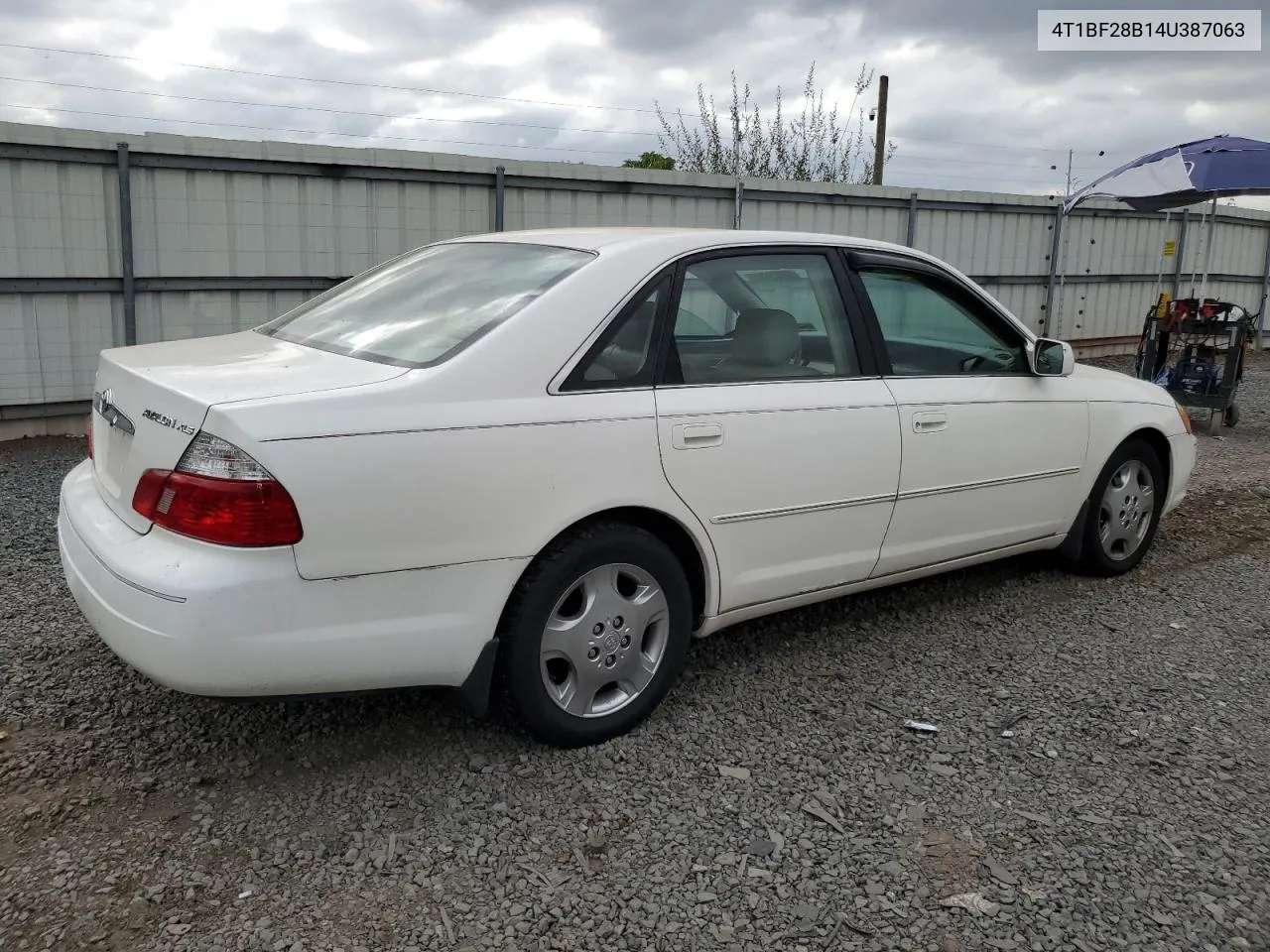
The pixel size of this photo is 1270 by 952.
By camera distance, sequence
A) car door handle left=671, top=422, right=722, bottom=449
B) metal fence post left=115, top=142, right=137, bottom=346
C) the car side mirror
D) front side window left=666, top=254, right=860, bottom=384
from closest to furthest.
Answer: car door handle left=671, top=422, right=722, bottom=449, front side window left=666, top=254, right=860, bottom=384, the car side mirror, metal fence post left=115, top=142, right=137, bottom=346

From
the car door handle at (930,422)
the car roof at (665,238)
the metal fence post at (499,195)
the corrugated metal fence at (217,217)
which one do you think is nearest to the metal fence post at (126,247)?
the corrugated metal fence at (217,217)

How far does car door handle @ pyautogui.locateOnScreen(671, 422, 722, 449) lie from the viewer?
3334 mm

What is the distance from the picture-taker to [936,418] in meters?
4.07

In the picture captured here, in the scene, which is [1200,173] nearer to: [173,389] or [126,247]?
[126,247]

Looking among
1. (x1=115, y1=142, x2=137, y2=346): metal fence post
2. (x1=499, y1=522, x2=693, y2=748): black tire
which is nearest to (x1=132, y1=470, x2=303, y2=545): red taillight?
(x1=499, y1=522, x2=693, y2=748): black tire

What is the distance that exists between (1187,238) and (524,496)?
53.2ft

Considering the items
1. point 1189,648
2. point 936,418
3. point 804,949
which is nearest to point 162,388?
point 804,949

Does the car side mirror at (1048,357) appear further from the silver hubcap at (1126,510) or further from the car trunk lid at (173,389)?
the car trunk lid at (173,389)

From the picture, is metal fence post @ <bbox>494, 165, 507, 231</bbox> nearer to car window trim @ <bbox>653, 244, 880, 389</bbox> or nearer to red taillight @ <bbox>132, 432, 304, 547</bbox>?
car window trim @ <bbox>653, 244, 880, 389</bbox>

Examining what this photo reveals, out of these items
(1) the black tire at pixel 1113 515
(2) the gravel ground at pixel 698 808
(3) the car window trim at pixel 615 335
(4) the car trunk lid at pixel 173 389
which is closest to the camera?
(2) the gravel ground at pixel 698 808

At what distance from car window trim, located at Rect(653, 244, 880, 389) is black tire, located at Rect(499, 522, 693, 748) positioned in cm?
53

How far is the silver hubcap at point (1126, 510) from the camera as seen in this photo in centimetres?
505

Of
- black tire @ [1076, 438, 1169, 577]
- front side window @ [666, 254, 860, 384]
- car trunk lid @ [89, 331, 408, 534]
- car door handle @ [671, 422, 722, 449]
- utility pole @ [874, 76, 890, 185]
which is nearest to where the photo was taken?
car trunk lid @ [89, 331, 408, 534]

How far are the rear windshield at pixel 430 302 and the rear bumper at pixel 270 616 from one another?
0.66 metres
